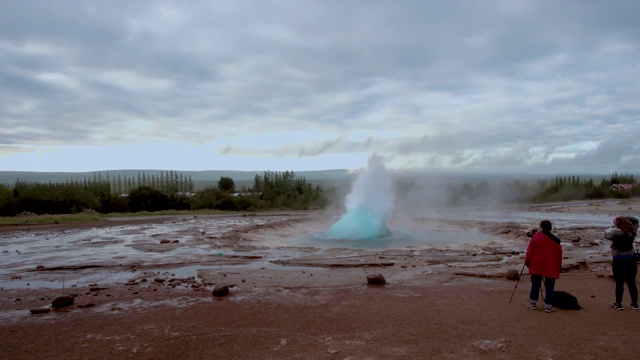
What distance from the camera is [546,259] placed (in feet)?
24.4

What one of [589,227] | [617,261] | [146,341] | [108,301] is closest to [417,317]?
[617,261]

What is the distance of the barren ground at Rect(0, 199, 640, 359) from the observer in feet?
20.0

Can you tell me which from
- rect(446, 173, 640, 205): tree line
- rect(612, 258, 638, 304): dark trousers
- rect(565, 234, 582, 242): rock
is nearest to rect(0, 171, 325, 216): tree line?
rect(446, 173, 640, 205): tree line

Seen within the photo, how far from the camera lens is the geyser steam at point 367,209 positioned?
21.5 m

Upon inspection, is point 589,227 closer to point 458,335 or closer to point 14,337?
point 458,335

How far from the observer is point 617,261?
7.38 meters

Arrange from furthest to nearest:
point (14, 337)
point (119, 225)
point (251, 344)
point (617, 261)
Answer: point (119, 225)
point (617, 261)
point (14, 337)
point (251, 344)

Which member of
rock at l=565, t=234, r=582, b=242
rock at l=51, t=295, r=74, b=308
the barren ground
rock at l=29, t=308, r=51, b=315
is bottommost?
rock at l=565, t=234, r=582, b=242

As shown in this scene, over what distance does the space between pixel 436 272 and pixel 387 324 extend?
5.00 meters

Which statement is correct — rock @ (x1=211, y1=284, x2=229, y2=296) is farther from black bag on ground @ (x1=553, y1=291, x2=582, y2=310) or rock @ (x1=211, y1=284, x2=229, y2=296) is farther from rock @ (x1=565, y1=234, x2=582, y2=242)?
rock @ (x1=565, y1=234, x2=582, y2=242)

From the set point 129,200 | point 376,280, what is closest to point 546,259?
point 376,280

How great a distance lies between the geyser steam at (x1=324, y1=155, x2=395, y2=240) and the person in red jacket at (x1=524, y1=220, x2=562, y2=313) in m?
13.4

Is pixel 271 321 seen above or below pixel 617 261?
below

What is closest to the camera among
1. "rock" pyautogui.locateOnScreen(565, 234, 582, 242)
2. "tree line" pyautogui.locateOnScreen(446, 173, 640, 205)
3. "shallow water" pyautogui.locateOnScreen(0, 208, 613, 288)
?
"shallow water" pyautogui.locateOnScreen(0, 208, 613, 288)
